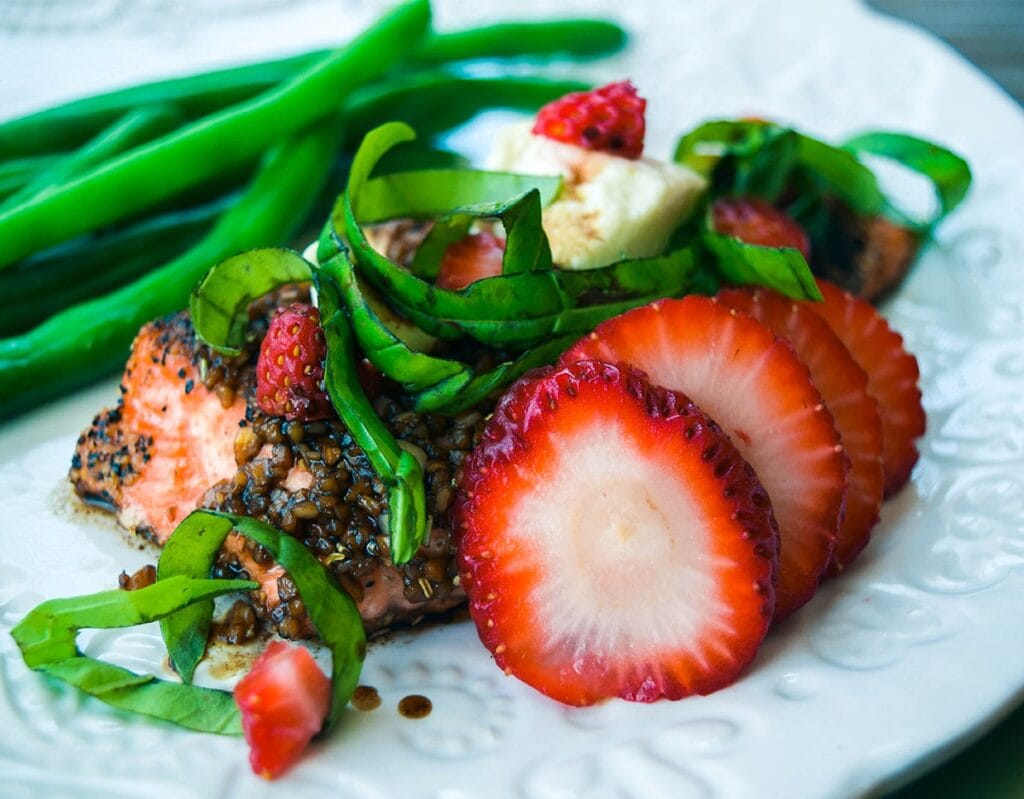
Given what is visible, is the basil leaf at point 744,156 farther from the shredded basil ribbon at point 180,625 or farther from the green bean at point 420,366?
the shredded basil ribbon at point 180,625

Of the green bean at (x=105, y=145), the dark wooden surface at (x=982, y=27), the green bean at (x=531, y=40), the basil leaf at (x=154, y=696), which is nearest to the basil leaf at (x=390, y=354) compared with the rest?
the basil leaf at (x=154, y=696)

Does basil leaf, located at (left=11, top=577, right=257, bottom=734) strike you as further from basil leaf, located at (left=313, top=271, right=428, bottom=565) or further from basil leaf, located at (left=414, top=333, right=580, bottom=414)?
basil leaf, located at (left=414, top=333, right=580, bottom=414)

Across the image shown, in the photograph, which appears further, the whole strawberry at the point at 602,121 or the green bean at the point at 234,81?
the green bean at the point at 234,81

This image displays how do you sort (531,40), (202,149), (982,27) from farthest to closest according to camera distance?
→ (982,27)
(531,40)
(202,149)

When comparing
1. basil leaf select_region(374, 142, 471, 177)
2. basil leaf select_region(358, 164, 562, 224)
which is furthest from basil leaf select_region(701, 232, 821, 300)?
basil leaf select_region(374, 142, 471, 177)

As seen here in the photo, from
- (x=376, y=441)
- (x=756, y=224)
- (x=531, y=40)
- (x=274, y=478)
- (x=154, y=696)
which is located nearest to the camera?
(x=154, y=696)

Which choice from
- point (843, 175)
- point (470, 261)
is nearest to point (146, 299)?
point (470, 261)

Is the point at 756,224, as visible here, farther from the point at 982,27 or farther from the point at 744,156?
the point at 982,27
